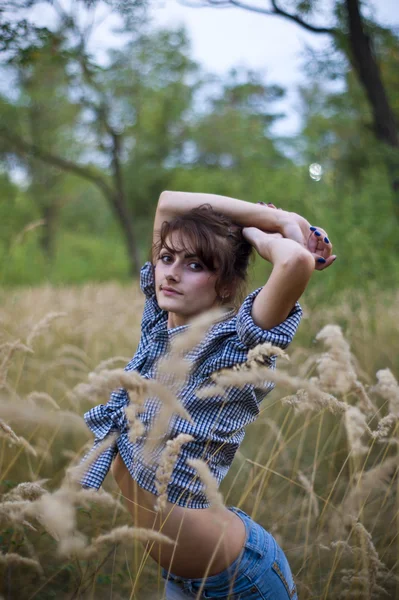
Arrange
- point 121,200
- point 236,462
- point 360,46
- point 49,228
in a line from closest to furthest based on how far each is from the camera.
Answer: point 236,462
point 360,46
point 121,200
point 49,228

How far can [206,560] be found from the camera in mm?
1370

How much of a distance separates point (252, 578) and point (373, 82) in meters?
5.28

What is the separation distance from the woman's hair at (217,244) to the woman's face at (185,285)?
0.06 ft

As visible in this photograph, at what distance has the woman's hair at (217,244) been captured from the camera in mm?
1575

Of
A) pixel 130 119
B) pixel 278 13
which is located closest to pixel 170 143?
pixel 130 119

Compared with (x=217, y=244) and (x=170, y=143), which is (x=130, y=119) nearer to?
(x=170, y=143)

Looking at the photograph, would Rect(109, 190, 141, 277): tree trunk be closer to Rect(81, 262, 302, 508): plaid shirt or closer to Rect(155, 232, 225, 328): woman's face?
Rect(155, 232, 225, 328): woman's face

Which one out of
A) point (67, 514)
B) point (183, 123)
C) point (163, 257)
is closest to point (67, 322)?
point (163, 257)

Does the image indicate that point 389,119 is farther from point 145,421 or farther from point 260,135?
point 260,135

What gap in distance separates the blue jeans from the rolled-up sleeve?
479mm

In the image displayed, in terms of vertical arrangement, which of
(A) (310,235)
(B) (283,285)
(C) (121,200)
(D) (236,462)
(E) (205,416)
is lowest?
(D) (236,462)

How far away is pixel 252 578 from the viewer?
1388mm

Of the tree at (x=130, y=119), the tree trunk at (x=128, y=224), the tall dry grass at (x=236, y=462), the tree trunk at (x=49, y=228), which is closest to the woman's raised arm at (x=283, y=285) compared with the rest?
the tall dry grass at (x=236, y=462)

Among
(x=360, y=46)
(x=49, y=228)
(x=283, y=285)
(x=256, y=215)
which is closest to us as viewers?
(x=283, y=285)
